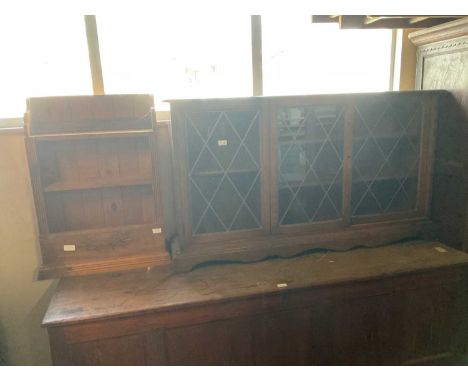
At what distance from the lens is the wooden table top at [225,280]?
1218 millimetres

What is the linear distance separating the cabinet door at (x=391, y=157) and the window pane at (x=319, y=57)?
0.43 m

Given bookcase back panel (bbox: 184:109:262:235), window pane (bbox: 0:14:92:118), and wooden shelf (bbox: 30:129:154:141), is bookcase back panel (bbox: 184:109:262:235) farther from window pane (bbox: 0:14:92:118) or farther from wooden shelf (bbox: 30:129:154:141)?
window pane (bbox: 0:14:92:118)

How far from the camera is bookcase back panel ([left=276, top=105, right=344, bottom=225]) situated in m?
1.51

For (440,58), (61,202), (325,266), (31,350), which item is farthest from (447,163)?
(31,350)

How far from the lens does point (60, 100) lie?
55.8 inches

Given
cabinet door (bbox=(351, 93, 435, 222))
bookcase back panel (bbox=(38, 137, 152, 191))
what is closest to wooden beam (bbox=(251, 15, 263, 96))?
cabinet door (bbox=(351, 93, 435, 222))

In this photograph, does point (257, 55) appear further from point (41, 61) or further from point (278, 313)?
point (278, 313)

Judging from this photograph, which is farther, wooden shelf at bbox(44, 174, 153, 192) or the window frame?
the window frame

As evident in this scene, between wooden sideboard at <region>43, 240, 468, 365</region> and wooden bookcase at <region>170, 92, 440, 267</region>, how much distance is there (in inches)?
4.6

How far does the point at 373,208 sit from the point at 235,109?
33.0 inches

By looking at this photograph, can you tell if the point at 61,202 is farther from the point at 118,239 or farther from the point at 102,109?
the point at 102,109

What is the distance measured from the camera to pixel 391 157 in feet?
5.44

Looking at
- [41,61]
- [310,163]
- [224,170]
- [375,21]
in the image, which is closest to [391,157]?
[310,163]

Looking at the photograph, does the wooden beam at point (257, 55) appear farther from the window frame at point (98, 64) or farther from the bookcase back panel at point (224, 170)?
the bookcase back panel at point (224, 170)
